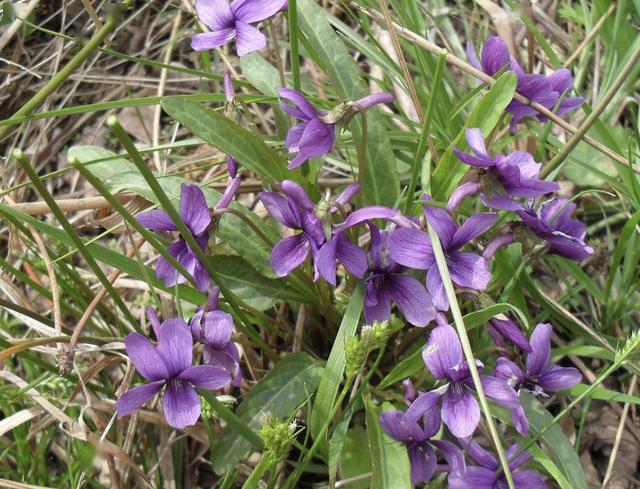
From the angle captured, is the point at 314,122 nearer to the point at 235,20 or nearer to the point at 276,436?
the point at 235,20

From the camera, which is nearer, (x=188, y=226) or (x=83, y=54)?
(x=83, y=54)

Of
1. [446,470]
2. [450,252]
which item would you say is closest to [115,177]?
[450,252]

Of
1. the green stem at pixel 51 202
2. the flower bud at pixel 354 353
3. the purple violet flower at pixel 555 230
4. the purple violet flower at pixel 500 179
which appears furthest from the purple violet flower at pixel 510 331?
the green stem at pixel 51 202

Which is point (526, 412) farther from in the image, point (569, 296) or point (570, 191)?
point (570, 191)

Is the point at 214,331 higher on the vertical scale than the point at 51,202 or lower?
lower

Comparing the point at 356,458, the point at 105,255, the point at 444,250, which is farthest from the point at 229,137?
the point at 356,458

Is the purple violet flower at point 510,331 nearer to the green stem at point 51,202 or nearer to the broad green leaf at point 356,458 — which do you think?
the broad green leaf at point 356,458
